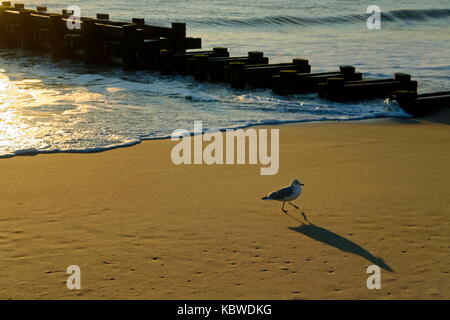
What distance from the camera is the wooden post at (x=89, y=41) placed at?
62.4 feet

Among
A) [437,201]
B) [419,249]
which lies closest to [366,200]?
[437,201]

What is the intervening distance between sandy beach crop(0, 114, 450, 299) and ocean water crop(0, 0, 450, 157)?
1.64m

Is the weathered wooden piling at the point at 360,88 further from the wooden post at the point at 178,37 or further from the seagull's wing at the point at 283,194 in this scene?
the seagull's wing at the point at 283,194

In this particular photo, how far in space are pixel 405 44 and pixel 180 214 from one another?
23027 mm

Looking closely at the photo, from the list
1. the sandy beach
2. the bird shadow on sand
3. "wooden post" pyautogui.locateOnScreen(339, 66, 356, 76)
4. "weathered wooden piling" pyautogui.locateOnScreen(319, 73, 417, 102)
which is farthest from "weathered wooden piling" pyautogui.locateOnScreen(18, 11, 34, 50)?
the bird shadow on sand

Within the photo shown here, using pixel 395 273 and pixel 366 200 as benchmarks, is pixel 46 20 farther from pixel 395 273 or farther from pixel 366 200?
pixel 395 273

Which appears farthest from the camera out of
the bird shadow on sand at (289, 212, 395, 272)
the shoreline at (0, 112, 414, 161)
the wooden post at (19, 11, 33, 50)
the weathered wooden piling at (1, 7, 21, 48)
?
the weathered wooden piling at (1, 7, 21, 48)

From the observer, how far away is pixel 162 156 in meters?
8.67

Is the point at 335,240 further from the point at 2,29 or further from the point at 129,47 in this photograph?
the point at 2,29

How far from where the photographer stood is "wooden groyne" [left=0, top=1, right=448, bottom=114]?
13555mm

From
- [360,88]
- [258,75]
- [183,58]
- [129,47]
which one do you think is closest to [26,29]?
[129,47]

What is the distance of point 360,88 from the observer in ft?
43.6

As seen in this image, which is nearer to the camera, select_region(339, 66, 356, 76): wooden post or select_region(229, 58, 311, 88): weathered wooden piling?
select_region(339, 66, 356, 76): wooden post

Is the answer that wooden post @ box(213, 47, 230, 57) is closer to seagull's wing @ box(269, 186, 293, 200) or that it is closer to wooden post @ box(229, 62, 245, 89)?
wooden post @ box(229, 62, 245, 89)
